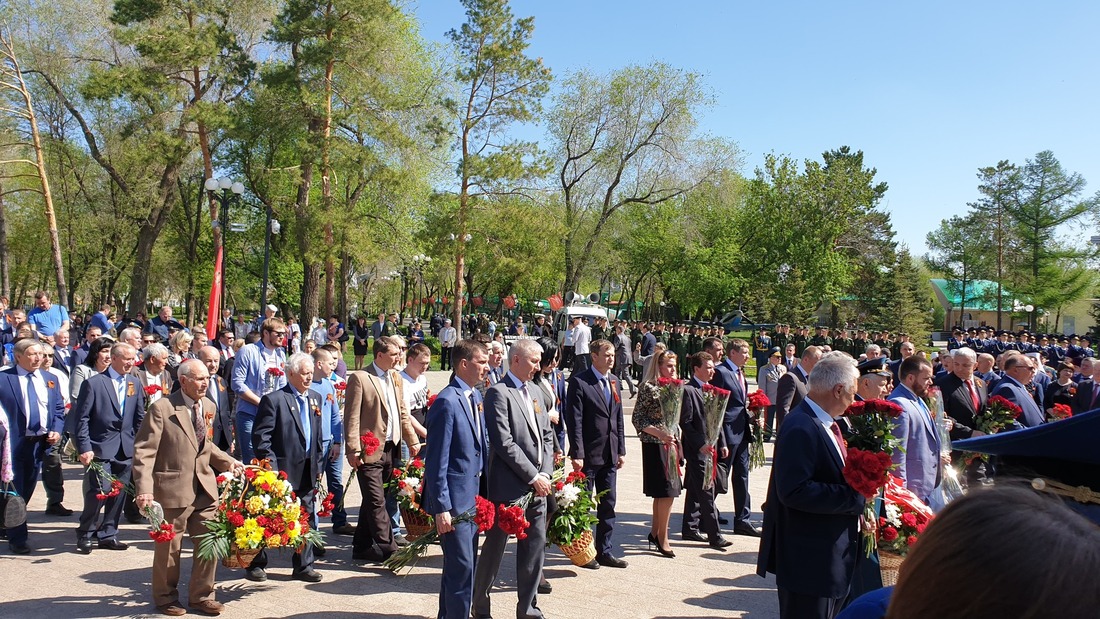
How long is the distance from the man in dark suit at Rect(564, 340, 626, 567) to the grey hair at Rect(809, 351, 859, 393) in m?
3.17

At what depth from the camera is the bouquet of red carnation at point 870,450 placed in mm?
4125

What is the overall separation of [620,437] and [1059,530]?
6676 mm

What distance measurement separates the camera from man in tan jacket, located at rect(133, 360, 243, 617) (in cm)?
596

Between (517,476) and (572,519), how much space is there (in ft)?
3.76

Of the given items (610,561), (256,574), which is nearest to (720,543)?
(610,561)

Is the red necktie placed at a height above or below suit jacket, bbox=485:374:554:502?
above

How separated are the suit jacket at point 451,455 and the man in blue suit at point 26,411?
490 cm

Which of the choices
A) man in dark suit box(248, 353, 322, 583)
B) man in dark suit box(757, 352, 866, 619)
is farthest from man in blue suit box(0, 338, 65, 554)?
man in dark suit box(757, 352, 866, 619)

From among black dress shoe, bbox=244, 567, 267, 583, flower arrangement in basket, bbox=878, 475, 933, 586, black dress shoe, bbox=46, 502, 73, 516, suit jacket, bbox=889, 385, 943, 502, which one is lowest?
black dress shoe, bbox=46, 502, 73, 516

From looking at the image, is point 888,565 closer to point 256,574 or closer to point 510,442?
point 510,442

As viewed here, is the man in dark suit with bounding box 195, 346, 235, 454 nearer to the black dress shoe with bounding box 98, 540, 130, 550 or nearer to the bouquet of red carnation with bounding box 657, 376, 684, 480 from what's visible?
the black dress shoe with bounding box 98, 540, 130, 550

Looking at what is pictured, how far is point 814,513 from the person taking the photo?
4316 millimetres

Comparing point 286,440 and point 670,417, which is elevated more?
point 670,417

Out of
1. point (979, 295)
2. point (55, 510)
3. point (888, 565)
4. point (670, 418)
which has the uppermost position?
point (979, 295)
